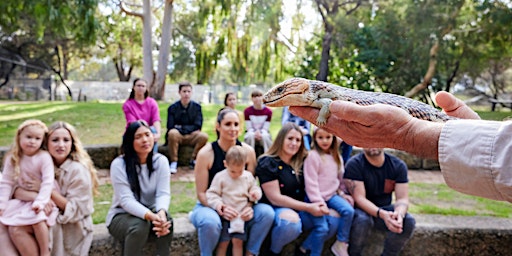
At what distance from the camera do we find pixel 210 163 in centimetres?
320

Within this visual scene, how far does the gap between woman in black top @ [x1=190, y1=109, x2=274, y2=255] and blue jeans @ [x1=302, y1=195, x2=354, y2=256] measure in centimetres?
34

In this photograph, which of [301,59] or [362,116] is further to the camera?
[301,59]

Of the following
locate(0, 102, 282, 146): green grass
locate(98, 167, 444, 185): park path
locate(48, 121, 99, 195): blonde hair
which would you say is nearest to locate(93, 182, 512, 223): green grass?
locate(98, 167, 444, 185): park path

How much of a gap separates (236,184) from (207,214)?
0.30 meters

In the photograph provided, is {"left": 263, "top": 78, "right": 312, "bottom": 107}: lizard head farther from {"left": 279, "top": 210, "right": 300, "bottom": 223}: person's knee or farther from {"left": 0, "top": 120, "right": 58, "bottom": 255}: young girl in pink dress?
{"left": 0, "top": 120, "right": 58, "bottom": 255}: young girl in pink dress

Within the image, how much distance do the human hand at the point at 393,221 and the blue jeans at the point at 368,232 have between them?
7cm

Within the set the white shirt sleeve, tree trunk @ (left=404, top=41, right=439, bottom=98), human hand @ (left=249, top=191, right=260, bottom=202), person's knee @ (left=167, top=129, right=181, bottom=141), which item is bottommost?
human hand @ (left=249, top=191, right=260, bottom=202)

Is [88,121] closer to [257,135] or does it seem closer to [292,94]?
[257,135]

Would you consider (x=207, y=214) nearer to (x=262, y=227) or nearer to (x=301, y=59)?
(x=262, y=227)

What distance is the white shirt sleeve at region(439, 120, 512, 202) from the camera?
1.11m

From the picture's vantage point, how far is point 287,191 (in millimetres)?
3199

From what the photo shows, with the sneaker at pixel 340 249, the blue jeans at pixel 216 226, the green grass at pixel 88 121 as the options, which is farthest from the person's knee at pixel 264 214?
the green grass at pixel 88 121

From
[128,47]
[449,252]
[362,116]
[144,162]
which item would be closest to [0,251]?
[144,162]

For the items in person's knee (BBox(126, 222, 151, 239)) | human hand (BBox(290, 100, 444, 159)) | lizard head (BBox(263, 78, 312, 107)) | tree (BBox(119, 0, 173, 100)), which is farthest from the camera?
tree (BBox(119, 0, 173, 100))
